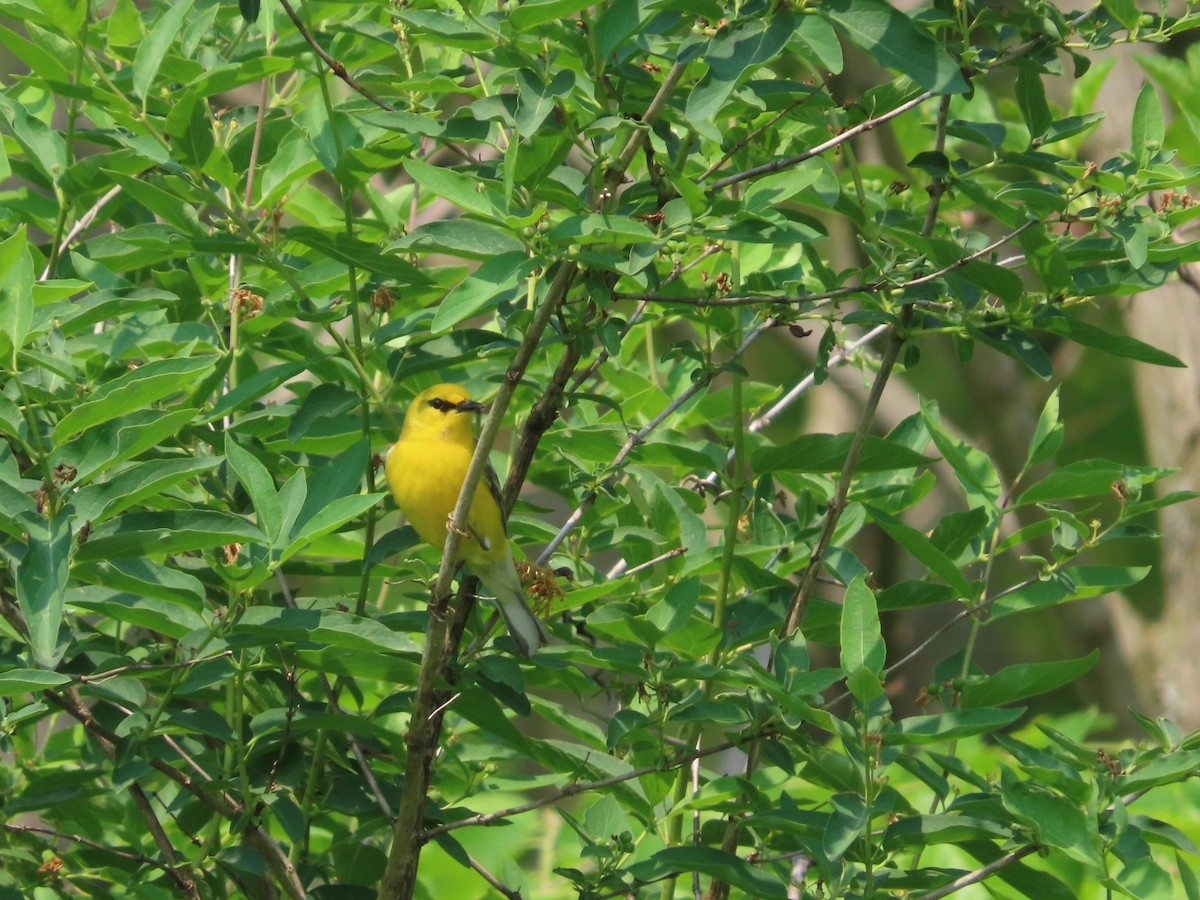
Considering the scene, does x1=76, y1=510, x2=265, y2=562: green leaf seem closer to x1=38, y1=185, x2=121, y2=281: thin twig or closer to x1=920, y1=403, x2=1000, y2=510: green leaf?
x1=38, y1=185, x2=121, y2=281: thin twig

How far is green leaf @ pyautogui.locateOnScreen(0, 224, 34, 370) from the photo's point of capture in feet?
7.82

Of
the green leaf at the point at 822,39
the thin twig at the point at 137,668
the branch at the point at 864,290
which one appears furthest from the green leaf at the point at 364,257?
the green leaf at the point at 822,39

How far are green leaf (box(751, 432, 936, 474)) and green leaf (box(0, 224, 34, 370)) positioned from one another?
57.6 inches

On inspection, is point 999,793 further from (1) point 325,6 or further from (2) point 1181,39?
(2) point 1181,39

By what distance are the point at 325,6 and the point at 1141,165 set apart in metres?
1.80

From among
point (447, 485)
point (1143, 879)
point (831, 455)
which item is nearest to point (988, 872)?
point (1143, 879)

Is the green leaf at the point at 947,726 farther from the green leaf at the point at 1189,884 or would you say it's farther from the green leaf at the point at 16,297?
the green leaf at the point at 16,297

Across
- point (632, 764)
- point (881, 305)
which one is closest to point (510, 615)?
point (632, 764)

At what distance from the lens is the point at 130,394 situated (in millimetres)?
2322

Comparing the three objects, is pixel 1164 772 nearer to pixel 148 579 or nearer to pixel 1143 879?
pixel 1143 879

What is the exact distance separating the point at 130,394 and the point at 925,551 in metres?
1.49

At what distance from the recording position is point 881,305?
106 inches

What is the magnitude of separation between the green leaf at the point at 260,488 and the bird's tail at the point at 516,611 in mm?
528

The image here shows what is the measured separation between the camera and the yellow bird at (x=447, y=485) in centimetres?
319
